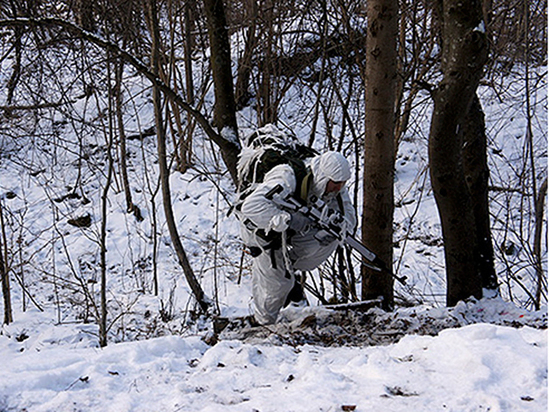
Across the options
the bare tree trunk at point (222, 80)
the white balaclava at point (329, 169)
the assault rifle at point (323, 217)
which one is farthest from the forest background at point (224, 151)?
the white balaclava at point (329, 169)

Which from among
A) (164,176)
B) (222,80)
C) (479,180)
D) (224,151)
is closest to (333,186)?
(224,151)

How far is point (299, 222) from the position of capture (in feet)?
14.2

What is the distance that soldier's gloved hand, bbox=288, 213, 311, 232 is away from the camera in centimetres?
429

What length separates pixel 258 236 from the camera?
173 inches

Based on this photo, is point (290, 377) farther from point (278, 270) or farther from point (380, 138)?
point (380, 138)

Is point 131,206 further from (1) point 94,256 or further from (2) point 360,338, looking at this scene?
(2) point 360,338

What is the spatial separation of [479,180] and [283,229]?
6.81 feet

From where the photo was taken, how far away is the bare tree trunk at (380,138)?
4.32m

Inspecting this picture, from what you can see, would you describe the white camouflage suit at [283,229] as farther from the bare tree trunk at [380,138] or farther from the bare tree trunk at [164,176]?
the bare tree trunk at [164,176]

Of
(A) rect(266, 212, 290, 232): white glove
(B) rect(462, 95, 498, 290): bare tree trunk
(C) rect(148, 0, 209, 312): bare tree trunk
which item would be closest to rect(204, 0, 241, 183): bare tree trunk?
(A) rect(266, 212, 290, 232): white glove

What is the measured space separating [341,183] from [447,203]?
0.98 meters

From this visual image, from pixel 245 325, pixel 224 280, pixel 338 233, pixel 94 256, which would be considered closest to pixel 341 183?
pixel 338 233

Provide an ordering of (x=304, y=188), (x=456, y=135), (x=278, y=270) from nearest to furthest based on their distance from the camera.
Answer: (x=456, y=135), (x=304, y=188), (x=278, y=270)

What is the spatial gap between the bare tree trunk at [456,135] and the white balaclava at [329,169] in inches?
31.6
